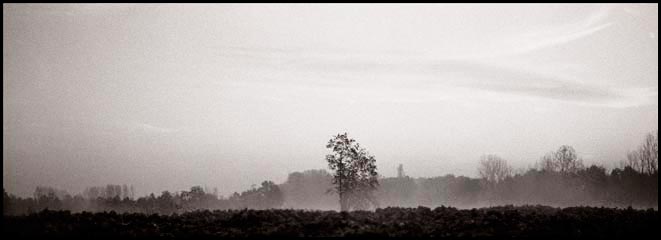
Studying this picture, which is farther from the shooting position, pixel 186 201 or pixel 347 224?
pixel 186 201

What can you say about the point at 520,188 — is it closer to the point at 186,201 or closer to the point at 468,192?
the point at 468,192

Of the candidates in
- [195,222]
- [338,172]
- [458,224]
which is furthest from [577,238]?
[338,172]

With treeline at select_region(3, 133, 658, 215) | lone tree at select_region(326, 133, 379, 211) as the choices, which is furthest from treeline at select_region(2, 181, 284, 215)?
lone tree at select_region(326, 133, 379, 211)

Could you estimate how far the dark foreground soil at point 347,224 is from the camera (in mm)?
14172

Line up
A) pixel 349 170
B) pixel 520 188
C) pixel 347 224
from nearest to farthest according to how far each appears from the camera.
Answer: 1. pixel 347 224
2. pixel 349 170
3. pixel 520 188

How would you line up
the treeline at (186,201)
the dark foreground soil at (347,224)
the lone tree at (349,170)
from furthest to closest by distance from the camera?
the treeline at (186,201), the lone tree at (349,170), the dark foreground soil at (347,224)

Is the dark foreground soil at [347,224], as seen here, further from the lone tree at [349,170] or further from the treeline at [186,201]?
the treeline at [186,201]

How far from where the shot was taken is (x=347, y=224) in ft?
49.9

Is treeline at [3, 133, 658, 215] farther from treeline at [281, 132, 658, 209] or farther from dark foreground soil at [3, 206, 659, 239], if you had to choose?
dark foreground soil at [3, 206, 659, 239]

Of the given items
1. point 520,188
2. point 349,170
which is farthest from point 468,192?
point 349,170

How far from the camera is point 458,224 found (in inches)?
579

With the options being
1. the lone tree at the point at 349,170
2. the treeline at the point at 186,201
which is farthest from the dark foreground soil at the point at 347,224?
the treeline at the point at 186,201

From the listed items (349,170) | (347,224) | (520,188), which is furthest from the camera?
(520,188)

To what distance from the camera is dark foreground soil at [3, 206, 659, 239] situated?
14.2 meters
